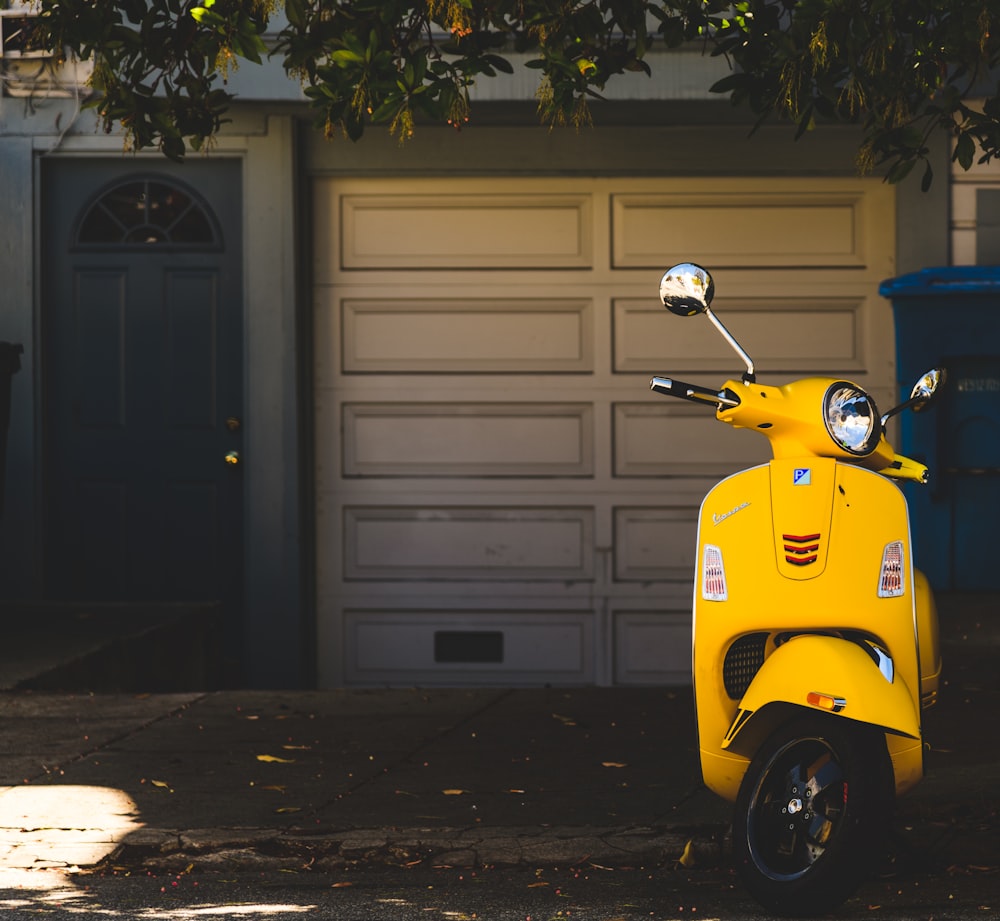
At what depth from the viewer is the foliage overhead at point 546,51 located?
462cm

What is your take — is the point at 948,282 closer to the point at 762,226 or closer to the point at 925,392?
the point at 762,226

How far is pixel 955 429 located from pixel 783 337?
1056 mm

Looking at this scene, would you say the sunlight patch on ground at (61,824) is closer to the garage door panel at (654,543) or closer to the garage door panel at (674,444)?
the garage door panel at (654,543)

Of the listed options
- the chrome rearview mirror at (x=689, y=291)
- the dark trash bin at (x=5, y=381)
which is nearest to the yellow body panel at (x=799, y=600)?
the chrome rearview mirror at (x=689, y=291)

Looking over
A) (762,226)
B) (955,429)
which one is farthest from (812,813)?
(762,226)

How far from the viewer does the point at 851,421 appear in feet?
13.3

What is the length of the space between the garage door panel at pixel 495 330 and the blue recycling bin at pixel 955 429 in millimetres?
1533

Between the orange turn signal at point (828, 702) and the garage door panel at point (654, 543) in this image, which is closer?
the orange turn signal at point (828, 702)

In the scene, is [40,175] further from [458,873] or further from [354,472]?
[458,873]

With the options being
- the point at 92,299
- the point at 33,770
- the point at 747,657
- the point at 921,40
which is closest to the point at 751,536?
the point at 747,657

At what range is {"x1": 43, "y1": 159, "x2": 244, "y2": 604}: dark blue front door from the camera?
27.1 feet

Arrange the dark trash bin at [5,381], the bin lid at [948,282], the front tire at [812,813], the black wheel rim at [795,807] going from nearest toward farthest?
the front tire at [812,813] < the black wheel rim at [795,807] < the bin lid at [948,282] < the dark trash bin at [5,381]

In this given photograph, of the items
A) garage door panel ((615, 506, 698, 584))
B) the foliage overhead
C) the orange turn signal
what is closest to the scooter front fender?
the orange turn signal

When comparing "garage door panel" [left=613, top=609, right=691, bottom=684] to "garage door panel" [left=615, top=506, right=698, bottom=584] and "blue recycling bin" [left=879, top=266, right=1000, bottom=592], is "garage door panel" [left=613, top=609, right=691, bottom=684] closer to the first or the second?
"garage door panel" [left=615, top=506, right=698, bottom=584]
